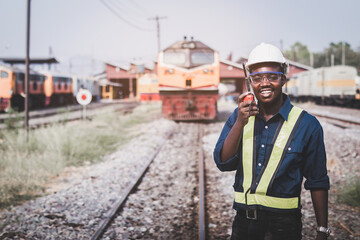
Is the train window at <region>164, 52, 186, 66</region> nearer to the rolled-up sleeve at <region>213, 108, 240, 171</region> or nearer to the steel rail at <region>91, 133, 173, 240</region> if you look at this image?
the steel rail at <region>91, 133, 173, 240</region>

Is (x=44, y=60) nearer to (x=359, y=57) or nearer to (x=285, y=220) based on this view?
(x=285, y=220)

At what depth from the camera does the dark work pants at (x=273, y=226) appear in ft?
6.35

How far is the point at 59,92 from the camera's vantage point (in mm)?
31672

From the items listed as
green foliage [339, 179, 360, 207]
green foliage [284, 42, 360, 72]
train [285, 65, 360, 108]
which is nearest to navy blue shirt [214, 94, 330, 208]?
green foliage [339, 179, 360, 207]

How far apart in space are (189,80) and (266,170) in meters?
12.1

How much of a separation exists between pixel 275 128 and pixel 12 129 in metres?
10.1

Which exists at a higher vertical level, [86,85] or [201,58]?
[86,85]

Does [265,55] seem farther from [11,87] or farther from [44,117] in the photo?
[44,117]

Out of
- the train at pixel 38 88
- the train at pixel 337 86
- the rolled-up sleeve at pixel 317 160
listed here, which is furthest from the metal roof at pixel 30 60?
the rolled-up sleeve at pixel 317 160

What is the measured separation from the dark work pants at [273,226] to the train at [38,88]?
33.6ft

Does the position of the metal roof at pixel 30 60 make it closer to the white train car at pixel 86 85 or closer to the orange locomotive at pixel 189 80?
the white train car at pixel 86 85

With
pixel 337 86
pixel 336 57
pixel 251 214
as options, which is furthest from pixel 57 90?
pixel 336 57

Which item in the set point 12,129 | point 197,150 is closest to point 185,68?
point 197,150

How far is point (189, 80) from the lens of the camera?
45.7 ft
